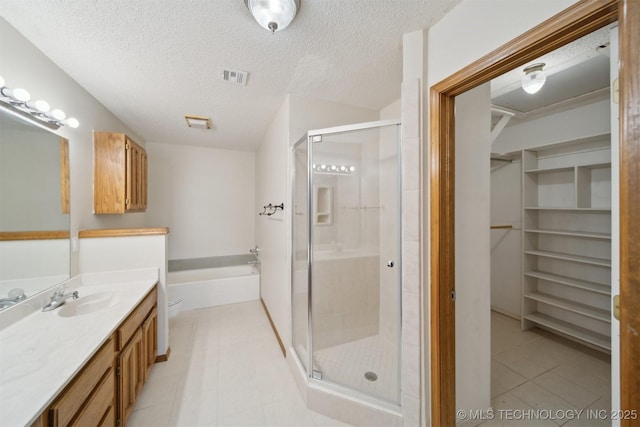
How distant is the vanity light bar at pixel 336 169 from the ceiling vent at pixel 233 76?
900 millimetres

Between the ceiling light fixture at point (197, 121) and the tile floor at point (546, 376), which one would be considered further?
the ceiling light fixture at point (197, 121)

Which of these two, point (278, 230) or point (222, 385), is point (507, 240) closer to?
point (278, 230)

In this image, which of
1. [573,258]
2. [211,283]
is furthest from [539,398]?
[211,283]

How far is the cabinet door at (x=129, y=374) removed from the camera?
1.36m

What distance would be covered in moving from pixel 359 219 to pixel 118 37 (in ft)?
6.85

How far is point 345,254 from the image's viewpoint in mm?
2135

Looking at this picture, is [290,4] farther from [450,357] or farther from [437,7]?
[450,357]

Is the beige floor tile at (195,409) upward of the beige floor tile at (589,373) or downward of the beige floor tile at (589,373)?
downward

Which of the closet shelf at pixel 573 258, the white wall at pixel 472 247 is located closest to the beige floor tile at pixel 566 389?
the white wall at pixel 472 247

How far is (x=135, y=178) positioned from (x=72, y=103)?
799 millimetres

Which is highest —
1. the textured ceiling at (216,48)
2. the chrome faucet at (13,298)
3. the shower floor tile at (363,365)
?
the textured ceiling at (216,48)

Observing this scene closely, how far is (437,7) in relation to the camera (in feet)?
3.76

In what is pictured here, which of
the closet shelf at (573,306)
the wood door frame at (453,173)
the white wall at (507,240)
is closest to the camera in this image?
the wood door frame at (453,173)

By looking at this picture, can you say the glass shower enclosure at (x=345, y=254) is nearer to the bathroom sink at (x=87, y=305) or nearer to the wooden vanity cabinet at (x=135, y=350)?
the wooden vanity cabinet at (x=135, y=350)
